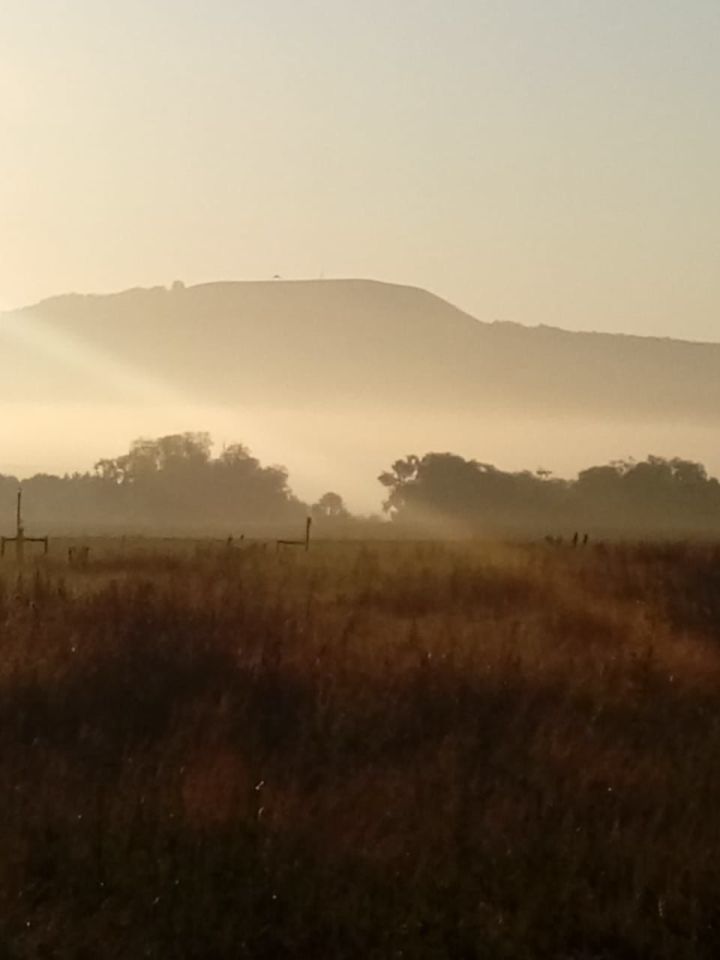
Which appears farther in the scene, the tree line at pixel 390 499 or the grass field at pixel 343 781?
the tree line at pixel 390 499

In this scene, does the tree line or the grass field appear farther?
the tree line

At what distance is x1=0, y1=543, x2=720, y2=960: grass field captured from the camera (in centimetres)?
668

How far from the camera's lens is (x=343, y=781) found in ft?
28.0

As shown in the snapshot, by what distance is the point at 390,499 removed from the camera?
7725 cm

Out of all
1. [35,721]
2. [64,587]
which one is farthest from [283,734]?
[64,587]

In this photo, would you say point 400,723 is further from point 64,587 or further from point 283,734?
point 64,587

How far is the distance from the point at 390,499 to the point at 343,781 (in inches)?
2706

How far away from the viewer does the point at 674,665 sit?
12312mm

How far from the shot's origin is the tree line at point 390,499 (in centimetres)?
6481

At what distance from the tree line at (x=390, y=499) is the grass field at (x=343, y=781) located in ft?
110

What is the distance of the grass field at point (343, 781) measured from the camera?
6.68 meters

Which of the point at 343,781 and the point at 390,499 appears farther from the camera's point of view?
the point at 390,499

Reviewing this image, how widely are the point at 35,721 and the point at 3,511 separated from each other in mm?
85675

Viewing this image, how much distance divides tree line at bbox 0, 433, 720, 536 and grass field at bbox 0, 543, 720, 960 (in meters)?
33.5
